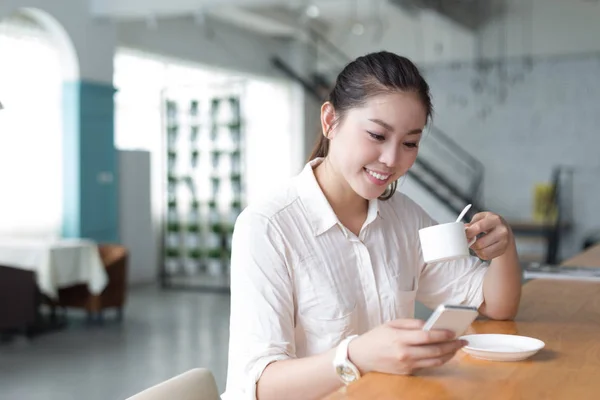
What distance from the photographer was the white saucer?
1516mm

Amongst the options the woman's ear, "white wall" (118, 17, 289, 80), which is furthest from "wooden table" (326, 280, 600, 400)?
"white wall" (118, 17, 289, 80)

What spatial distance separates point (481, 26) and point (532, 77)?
4.25 ft

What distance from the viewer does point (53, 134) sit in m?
8.58

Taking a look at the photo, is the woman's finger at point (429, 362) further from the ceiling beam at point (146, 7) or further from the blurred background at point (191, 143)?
the ceiling beam at point (146, 7)

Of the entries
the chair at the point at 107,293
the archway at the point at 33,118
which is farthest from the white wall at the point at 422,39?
the chair at the point at 107,293

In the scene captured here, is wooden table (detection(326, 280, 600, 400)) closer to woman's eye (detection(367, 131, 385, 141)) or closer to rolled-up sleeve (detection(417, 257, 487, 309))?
rolled-up sleeve (detection(417, 257, 487, 309))

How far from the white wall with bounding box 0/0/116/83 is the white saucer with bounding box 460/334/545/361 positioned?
7414mm

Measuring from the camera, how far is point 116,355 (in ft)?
18.2

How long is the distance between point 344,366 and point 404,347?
0.15 m

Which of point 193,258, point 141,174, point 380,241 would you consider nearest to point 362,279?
point 380,241

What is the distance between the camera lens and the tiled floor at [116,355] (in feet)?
15.3

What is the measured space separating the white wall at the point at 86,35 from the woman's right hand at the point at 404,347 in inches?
297

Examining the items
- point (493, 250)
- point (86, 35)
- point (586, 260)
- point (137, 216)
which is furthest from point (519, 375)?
point (137, 216)

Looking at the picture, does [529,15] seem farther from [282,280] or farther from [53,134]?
[282,280]
